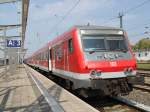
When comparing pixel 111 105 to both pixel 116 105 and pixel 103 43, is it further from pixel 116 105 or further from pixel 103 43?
pixel 103 43

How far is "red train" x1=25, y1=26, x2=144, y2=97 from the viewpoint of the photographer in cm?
1017

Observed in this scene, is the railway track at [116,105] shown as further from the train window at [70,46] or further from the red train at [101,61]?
the train window at [70,46]

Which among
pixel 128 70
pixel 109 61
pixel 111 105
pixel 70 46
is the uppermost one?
pixel 70 46

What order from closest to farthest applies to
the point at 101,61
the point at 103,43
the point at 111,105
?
1. the point at 101,61
2. the point at 111,105
3. the point at 103,43

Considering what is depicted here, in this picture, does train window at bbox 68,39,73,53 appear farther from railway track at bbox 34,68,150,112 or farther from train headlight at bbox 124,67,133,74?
train headlight at bbox 124,67,133,74

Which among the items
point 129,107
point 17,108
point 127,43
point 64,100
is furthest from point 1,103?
point 127,43

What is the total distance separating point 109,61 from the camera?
1064 cm

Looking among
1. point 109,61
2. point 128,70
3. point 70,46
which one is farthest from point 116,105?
point 70,46

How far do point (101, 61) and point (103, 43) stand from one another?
0.89 meters

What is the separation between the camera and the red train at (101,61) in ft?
33.4

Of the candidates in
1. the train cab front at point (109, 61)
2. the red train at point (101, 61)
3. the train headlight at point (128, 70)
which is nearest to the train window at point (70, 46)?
the red train at point (101, 61)

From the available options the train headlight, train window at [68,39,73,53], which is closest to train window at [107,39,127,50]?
the train headlight

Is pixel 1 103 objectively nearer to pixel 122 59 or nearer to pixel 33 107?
pixel 33 107

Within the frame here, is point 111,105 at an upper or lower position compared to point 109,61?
lower
